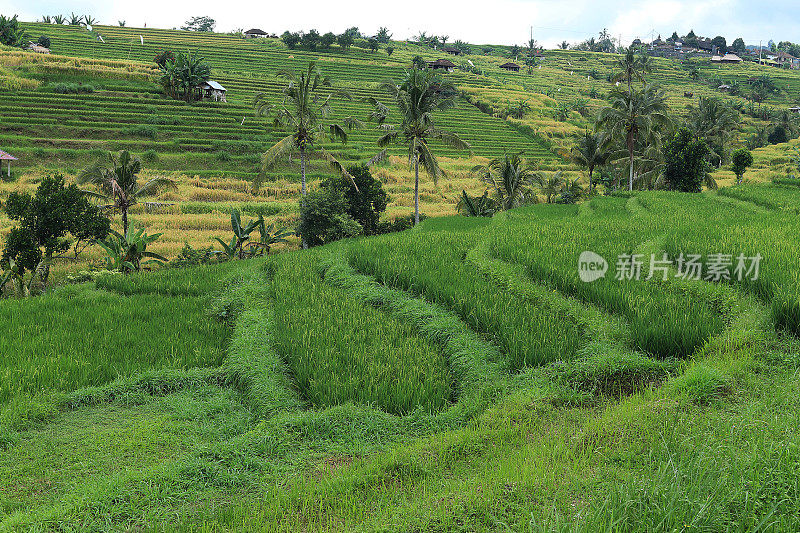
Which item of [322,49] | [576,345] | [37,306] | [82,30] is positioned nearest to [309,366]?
[576,345]

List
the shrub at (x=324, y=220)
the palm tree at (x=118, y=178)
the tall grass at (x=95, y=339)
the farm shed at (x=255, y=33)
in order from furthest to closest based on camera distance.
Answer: the farm shed at (x=255, y=33) < the shrub at (x=324, y=220) < the palm tree at (x=118, y=178) < the tall grass at (x=95, y=339)

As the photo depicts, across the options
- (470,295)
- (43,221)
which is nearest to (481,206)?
(43,221)

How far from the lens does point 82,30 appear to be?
204 feet

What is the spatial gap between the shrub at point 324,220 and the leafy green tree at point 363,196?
1327 millimetres

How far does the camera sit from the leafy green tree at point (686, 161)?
22953 mm

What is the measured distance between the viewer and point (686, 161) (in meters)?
23.4

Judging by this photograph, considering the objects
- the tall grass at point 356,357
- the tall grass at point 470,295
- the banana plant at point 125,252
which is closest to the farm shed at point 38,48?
the banana plant at point 125,252

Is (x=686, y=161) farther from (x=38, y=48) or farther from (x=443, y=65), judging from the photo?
(x=38, y=48)

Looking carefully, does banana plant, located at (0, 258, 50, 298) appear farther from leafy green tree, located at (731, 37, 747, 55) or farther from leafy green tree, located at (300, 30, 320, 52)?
leafy green tree, located at (731, 37, 747, 55)

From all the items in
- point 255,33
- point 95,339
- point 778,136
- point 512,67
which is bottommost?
Answer: point 95,339

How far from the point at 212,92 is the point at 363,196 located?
86.8ft

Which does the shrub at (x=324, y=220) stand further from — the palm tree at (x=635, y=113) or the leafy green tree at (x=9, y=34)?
the leafy green tree at (x=9, y=34)

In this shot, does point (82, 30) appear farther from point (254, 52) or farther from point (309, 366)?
point (309, 366)

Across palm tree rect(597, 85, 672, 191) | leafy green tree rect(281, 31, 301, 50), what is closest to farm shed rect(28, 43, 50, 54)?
leafy green tree rect(281, 31, 301, 50)
